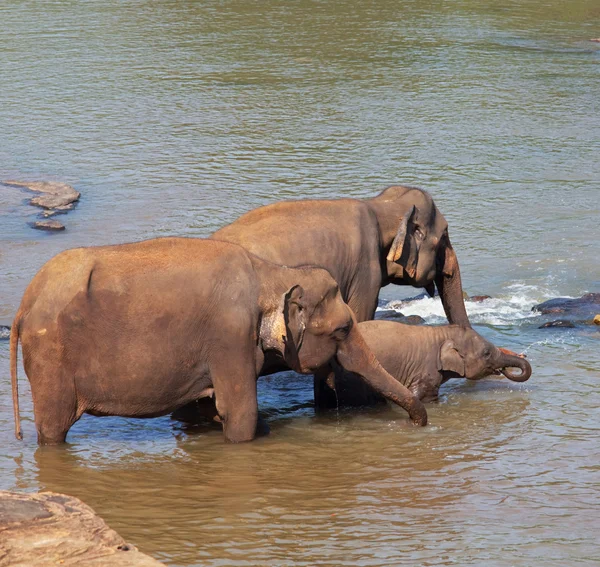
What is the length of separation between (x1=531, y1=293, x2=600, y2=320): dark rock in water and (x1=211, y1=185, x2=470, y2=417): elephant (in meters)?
1.83

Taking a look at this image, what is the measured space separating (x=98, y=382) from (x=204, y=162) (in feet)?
32.5

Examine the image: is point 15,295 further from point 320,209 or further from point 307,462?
point 307,462

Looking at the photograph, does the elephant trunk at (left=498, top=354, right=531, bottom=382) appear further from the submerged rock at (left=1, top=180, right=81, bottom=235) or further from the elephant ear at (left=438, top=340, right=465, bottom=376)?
the submerged rock at (left=1, top=180, right=81, bottom=235)

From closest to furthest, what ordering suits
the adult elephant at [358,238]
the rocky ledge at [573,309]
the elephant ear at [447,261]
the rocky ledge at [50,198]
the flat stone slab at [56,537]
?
1. the flat stone slab at [56,537]
2. the adult elephant at [358,238]
3. the elephant ear at [447,261]
4. the rocky ledge at [573,309]
5. the rocky ledge at [50,198]

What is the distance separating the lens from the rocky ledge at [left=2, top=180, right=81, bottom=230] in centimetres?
1466

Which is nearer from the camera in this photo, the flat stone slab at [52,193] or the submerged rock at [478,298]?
the submerged rock at [478,298]

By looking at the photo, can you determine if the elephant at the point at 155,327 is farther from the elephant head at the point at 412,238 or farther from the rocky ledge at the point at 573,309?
the rocky ledge at the point at 573,309

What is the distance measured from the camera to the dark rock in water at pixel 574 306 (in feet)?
38.3

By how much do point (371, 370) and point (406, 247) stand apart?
60.2 inches

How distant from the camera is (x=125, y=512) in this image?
7.18 m

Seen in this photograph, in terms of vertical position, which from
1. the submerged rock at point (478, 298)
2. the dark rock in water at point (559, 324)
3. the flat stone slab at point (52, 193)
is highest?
the flat stone slab at point (52, 193)

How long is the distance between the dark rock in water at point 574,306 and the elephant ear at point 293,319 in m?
4.17

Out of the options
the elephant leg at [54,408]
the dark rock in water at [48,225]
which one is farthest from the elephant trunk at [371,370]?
the dark rock in water at [48,225]

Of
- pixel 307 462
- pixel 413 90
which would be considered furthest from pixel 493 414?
pixel 413 90
